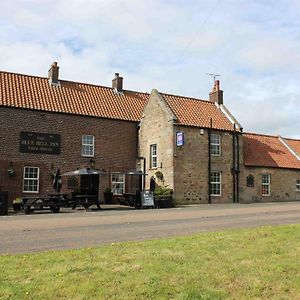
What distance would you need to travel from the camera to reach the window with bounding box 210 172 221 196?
33197mm

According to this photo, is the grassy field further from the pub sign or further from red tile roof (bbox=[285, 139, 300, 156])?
red tile roof (bbox=[285, 139, 300, 156])

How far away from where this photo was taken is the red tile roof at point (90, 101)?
1235 inches

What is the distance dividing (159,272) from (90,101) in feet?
89.3

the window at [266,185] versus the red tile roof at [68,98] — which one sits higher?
the red tile roof at [68,98]

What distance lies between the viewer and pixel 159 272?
8.08 meters

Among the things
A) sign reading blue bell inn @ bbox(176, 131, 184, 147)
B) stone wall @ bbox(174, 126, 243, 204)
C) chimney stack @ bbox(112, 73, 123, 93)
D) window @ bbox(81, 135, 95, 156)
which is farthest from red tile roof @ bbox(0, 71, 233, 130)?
window @ bbox(81, 135, 95, 156)

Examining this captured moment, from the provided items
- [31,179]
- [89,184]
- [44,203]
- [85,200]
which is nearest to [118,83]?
[89,184]

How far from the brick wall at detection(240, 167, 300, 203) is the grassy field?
24592 millimetres

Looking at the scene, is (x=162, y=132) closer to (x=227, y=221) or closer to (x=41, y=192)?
(x=41, y=192)

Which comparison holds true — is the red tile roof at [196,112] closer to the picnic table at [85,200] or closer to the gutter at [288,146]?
the gutter at [288,146]

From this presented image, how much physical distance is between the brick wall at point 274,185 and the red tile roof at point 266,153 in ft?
1.57

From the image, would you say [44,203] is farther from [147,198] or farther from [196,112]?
[196,112]

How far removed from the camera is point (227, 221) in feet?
55.9

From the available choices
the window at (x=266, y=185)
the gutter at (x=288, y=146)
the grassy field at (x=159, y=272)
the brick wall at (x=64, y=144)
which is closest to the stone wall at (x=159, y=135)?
the brick wall at (x=64, y=144)
